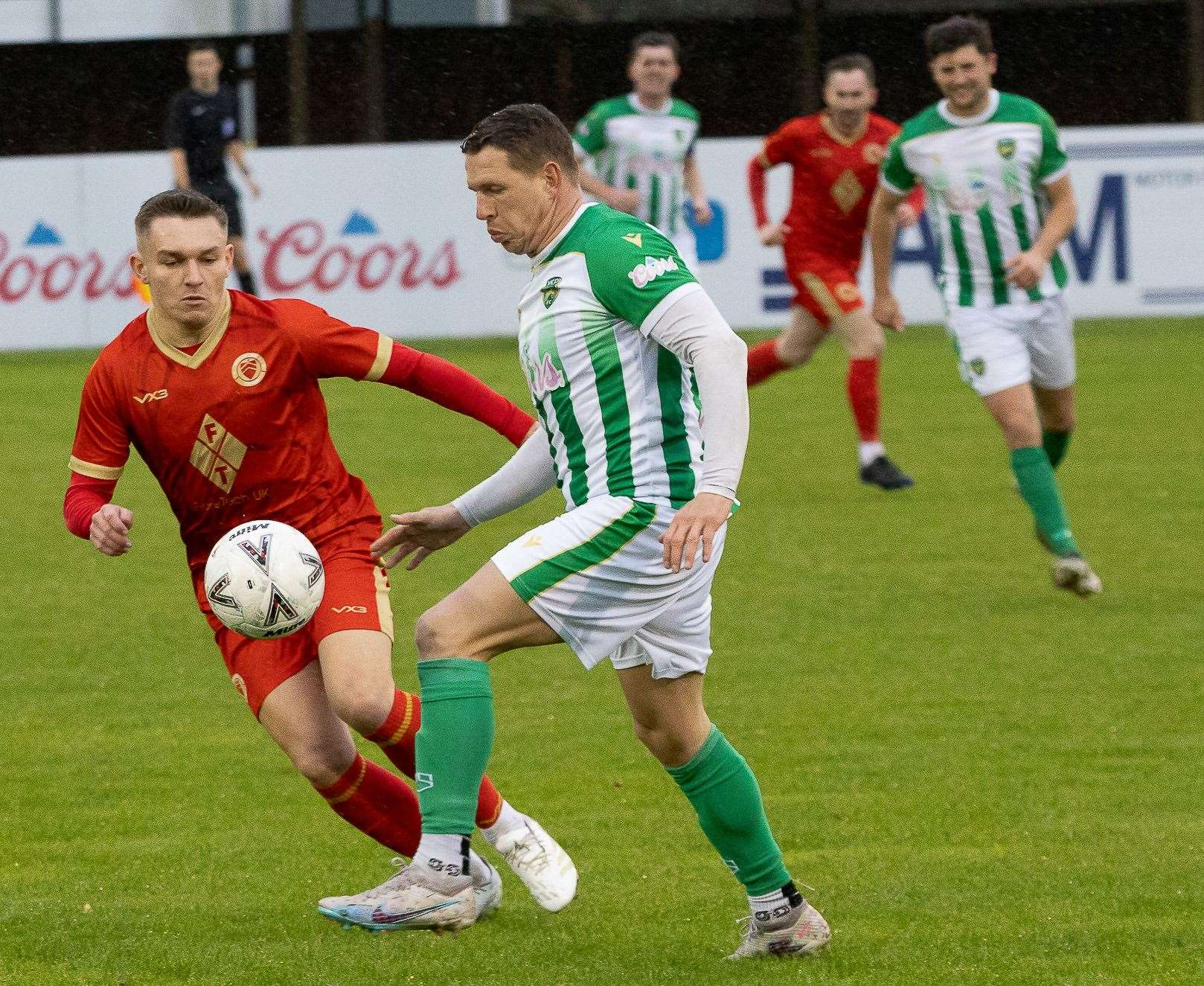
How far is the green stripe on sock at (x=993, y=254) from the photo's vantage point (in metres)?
7.97

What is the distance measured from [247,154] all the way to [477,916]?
13.1 m

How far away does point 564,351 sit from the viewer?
3973 mm

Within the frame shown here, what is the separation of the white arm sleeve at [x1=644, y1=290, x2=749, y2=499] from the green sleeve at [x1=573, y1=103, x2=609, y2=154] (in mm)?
8981

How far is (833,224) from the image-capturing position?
1106cm

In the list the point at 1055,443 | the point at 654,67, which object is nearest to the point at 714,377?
the point at 1055,443

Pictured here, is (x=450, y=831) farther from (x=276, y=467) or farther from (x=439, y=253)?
(x=439, y=253)

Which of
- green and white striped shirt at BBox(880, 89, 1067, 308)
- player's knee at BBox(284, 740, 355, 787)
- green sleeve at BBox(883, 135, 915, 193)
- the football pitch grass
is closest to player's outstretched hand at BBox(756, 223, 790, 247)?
the football pitch grass

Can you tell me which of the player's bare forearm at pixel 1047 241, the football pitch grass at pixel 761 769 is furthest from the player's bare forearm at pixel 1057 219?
the football pitch grass at pixel 761 769

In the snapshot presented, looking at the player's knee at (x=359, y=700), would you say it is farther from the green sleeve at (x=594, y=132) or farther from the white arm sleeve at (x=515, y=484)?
the green sleeve at (x=594, y=132)

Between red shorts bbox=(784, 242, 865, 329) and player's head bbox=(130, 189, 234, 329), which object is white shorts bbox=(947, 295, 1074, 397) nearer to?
red shorts bbox=(784, 242, 865, 329)

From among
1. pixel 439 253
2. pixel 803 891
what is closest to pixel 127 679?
pixel 803 891

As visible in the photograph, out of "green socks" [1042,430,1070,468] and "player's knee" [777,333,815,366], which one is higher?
"green socks" [1042,430,1070,468]

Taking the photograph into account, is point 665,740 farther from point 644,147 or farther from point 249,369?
point 644,147

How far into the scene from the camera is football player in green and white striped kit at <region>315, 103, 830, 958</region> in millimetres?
3852
